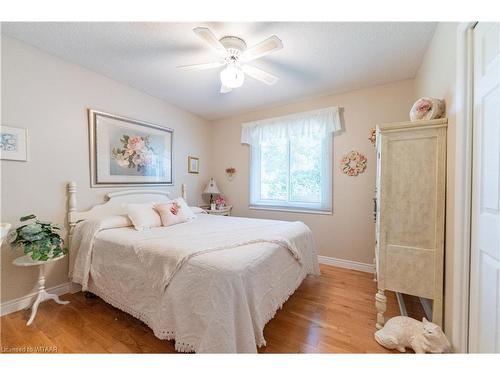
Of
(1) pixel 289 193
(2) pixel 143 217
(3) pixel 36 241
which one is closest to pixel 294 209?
(1) pixel 289 193

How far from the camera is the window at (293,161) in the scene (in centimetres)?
296

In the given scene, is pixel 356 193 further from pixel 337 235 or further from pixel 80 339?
pixel 80 339

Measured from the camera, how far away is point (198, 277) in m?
1.22

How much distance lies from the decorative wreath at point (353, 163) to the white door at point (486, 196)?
5.26 ft

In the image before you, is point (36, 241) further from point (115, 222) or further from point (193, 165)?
point (193, 165)

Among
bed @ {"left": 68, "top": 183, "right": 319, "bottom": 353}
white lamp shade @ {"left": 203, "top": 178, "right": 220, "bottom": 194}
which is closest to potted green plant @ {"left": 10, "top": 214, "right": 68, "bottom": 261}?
bed @ {"left": 68, "top": 183, "right": 319, "bottom": 353}

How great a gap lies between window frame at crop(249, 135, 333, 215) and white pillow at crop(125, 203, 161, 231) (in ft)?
5.69

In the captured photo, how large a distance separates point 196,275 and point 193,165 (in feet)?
8.87

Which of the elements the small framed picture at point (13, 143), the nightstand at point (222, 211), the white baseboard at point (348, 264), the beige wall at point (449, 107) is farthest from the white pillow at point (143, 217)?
the beige wall at point (449, 107)

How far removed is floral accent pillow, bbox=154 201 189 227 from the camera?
2.30 meters

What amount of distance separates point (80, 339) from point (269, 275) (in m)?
1.46

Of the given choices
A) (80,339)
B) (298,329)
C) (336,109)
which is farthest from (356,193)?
(80,339)

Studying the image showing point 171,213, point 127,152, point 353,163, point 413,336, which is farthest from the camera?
point 353,163

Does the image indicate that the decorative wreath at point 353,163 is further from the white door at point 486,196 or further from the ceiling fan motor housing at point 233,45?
the ceiling fan motor housing at point 233,45
